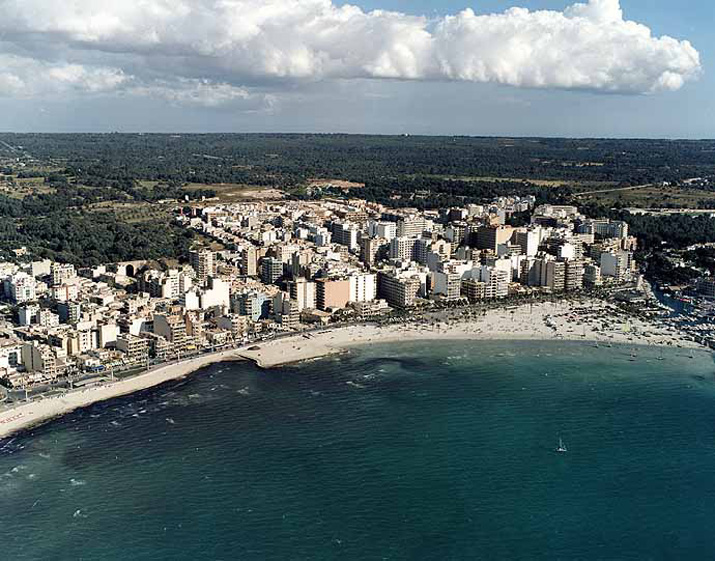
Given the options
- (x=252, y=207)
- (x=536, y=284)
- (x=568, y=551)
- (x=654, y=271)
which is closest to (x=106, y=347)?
(x=568, y=551)

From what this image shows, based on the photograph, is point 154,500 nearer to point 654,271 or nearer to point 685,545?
point 685,545

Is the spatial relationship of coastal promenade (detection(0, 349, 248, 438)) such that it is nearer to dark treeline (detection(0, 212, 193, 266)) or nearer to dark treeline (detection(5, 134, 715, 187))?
dark treeline (detection(0, 212, 193, 266))

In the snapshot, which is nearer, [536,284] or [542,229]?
[536,284]

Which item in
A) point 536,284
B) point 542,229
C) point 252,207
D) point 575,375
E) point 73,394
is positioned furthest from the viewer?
point 252,207

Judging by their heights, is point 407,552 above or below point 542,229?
below

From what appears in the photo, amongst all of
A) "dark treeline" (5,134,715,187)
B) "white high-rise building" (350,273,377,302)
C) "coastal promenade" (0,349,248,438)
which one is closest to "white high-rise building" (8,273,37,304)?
"coastal promenade" (0,349,248,438)

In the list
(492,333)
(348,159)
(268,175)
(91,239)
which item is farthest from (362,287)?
(348,159)

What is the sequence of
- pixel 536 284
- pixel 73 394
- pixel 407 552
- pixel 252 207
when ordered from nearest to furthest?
pixel 407 552 < pixel 73 394 < pixel 536 284 < pixel 252 207
